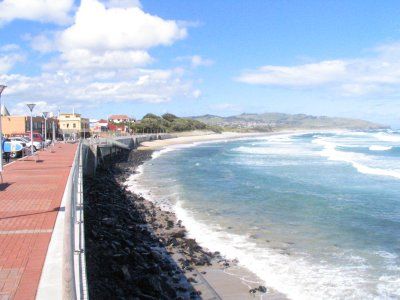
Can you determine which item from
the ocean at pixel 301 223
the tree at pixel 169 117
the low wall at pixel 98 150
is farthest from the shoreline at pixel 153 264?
the tree at pixel 169 117

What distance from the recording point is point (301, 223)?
16547 millimetres

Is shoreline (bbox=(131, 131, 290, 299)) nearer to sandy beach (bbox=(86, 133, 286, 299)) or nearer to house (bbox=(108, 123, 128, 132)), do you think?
sandy beach (bbox=(86, 133, 286, 299))

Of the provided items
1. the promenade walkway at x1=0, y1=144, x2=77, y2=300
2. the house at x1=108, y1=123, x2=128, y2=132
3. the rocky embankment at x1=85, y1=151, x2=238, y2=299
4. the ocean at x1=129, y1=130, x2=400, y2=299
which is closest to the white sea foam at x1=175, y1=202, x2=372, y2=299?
the ocean at x1=129, y1=130, x2=400, y2=299

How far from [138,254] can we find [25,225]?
3.33 metres

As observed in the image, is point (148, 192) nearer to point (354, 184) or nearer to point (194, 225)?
point (194, 225)

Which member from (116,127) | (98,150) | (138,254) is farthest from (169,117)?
(138,254)

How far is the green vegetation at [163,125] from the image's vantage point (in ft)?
339

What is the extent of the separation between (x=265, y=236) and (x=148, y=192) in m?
10.5

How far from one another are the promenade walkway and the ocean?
16.4ft

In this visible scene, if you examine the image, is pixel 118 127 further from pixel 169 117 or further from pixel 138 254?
pixel 138 254

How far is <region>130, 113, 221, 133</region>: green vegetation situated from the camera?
103 meters

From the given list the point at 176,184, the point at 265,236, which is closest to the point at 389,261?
the point at 265,236

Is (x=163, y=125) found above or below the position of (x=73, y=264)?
above

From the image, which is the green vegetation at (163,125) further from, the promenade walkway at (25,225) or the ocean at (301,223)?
the promenade walkway at (25,225)
